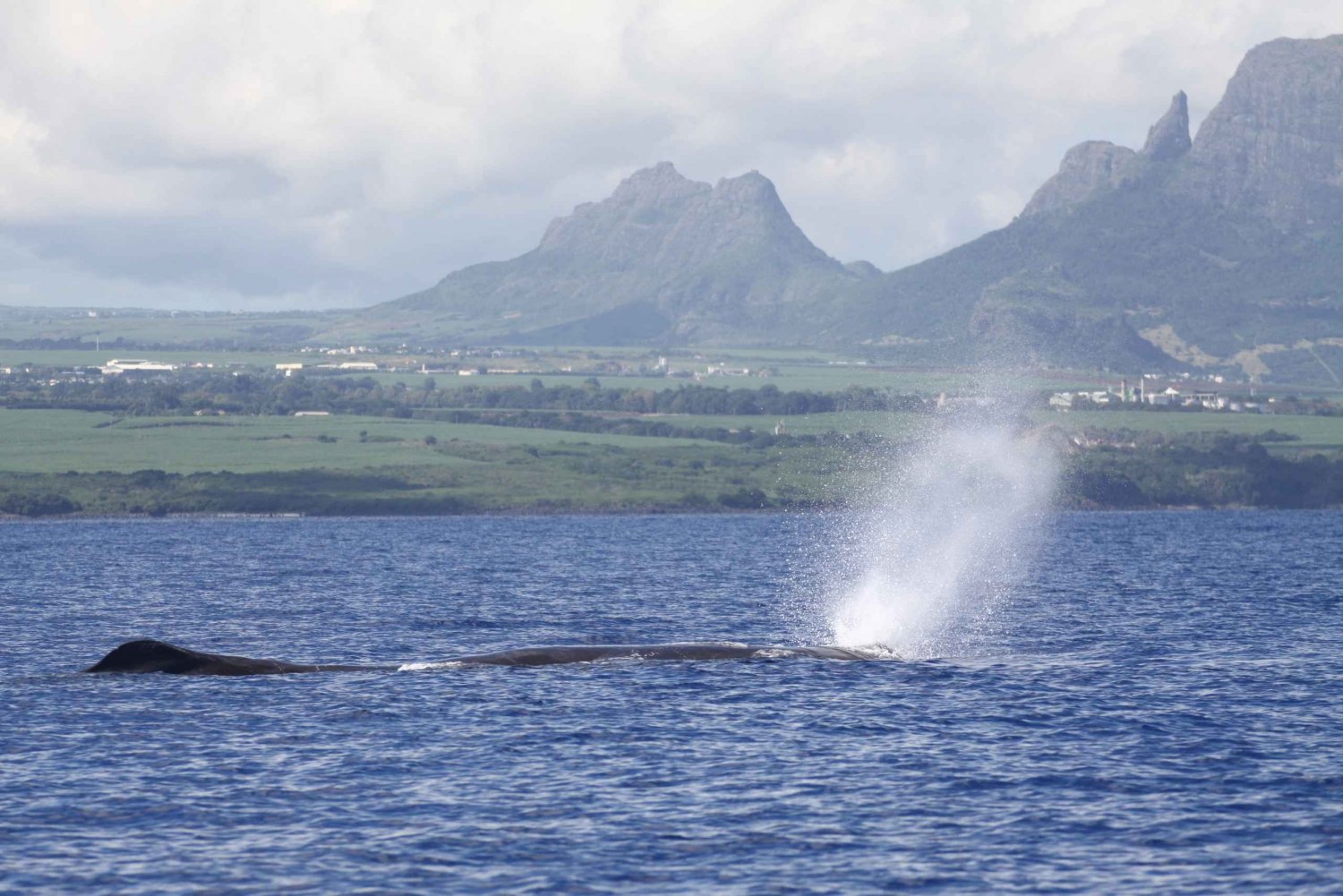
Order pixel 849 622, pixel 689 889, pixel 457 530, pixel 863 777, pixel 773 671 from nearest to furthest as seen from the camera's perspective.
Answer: pixel 689 889, pixel 863 777, pixel 773 671, pixel 849 622, pixel 457 530

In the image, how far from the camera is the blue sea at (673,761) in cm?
3203

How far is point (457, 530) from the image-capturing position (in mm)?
178250

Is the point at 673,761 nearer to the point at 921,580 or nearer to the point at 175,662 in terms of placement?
the point at 175,662

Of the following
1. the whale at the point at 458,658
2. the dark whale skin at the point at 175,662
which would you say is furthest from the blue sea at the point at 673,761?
the dark whale skin at the point at 175,662

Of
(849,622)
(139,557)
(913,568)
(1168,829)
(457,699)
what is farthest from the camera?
(139,557)

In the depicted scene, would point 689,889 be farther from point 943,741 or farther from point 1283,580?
point 1283,580

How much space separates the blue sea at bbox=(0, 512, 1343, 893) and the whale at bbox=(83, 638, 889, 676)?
1.15m

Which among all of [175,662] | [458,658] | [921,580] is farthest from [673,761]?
[921,580]

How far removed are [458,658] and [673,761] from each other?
19124mm

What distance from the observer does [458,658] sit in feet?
194

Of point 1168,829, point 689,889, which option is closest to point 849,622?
point 1168,829

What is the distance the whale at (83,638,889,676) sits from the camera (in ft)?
180

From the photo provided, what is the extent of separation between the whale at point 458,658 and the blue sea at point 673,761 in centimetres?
115

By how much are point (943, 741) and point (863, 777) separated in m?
4.82
